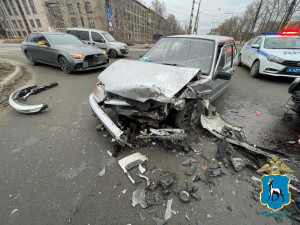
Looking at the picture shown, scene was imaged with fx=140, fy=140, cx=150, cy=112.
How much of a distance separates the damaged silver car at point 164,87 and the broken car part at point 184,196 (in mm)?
985

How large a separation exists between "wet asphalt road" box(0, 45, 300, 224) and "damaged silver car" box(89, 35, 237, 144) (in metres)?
0.58

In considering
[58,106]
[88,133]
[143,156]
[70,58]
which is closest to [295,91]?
[143,156]

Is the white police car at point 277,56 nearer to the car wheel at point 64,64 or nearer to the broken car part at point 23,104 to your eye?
the broken car part at point 23,104

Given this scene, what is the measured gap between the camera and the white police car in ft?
16.8

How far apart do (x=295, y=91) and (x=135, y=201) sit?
13.6 feet

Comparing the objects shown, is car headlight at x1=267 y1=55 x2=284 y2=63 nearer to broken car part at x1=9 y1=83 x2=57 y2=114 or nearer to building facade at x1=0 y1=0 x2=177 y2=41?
broken car part at x1=9 y1=83 x2=57 y2=114

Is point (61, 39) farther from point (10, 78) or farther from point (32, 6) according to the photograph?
point (32, 6)

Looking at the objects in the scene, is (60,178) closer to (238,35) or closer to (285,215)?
(285,215)

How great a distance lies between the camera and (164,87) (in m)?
2.05

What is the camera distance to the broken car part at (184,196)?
A: 1692 millimetres

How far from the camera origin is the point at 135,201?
169cm

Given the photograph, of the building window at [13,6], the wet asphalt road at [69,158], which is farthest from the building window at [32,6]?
the wet asphalt road at [69,158]

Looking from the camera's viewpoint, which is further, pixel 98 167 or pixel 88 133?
pixel 88 133

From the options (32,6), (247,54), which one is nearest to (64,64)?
(247,54)
